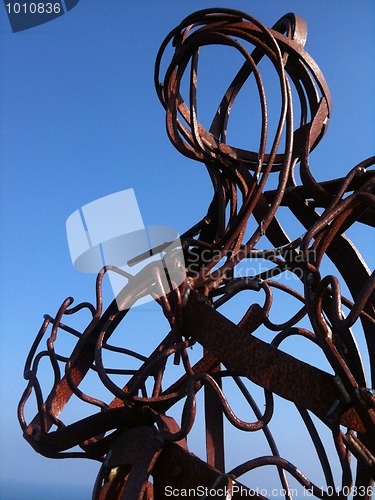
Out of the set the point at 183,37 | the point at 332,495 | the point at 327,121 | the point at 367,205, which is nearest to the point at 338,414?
the point at 332,495

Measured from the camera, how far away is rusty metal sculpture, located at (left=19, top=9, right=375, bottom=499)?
69.9 inches

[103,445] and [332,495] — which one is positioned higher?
[103,445]

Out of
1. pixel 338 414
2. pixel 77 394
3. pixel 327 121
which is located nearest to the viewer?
pixel 338 414

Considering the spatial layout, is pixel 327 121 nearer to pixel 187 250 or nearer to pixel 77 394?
pixel 187 250

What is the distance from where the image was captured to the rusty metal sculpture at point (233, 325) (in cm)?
178

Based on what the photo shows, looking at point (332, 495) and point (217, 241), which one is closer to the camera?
point (332, 495)

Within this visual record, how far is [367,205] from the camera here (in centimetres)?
213

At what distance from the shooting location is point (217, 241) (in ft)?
7.86

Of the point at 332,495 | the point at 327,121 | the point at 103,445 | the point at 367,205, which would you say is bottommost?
the point at 332,495

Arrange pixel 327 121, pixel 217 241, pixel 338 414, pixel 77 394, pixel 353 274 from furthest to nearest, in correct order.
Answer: pixel 327 121
pixel 353 274
pixel 217 241
pixel 77 394
pixel 338 414

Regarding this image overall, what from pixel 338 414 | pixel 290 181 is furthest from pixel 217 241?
pixel 338 414

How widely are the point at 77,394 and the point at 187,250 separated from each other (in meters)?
0.67

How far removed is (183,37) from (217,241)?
35.2 inches

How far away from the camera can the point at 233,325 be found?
6.25ft
